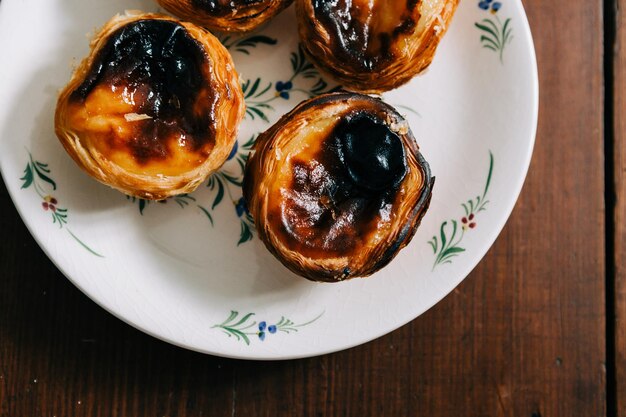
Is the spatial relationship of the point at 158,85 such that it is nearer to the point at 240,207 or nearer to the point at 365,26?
the point at 240,207

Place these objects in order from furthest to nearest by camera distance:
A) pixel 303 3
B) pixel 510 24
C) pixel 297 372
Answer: pixel 297 372
pixel 510 24
pixel 303 3

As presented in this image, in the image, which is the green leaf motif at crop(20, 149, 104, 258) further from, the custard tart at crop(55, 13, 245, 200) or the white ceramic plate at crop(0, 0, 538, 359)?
the custard tart at crop(55, 13, 245, 200)

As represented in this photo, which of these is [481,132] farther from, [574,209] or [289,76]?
[289,76]

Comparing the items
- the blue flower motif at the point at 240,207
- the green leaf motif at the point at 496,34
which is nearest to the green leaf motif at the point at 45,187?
the blue flower motif at the point at 240,207

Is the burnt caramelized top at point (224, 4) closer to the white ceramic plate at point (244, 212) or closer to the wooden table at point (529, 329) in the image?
the white ceramic plate at point (244, 212)

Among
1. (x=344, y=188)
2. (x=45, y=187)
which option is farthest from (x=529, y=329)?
(x=45, y=187)

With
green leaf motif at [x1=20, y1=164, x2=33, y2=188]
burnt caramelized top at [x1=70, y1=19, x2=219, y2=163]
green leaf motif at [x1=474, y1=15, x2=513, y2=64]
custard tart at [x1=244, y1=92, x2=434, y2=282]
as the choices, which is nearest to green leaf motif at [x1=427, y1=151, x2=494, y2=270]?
custard tart at [x1=244, y1=92, x2=434, y2=282]

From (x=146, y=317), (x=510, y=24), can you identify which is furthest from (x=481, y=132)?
(x=146, y=317)
